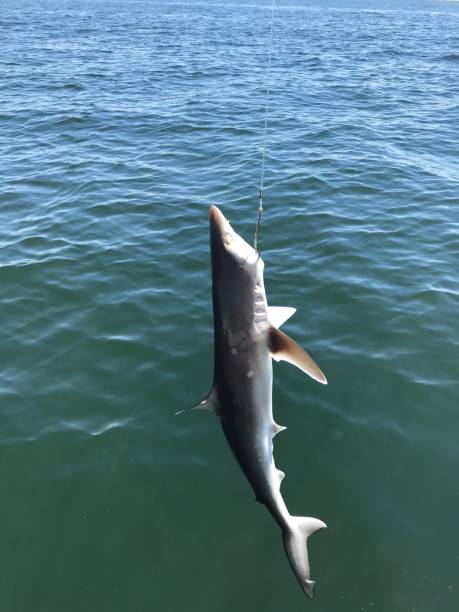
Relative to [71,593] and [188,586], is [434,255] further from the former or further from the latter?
[71,593]

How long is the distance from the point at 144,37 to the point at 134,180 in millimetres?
37384

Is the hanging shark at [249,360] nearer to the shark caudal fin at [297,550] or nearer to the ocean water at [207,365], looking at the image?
the shark caudal fin at [297,550]

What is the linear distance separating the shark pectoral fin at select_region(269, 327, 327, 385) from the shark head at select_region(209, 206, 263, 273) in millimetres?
720

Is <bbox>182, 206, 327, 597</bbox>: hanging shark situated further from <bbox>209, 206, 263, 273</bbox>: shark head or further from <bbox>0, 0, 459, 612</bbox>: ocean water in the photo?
<bbox>0, 0, 459, 612</bbox>: ocean water

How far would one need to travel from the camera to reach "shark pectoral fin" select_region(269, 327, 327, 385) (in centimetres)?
498

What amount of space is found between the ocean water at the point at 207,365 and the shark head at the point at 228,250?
3741 millimetres

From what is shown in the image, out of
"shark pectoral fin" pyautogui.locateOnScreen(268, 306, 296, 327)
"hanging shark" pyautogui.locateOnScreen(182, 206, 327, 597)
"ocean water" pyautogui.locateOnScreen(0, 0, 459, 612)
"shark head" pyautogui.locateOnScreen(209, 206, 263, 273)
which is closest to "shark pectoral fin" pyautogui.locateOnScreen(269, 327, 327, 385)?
"hanging shark" pyautogui.locateOnScreen(182, 206, 327, 597)

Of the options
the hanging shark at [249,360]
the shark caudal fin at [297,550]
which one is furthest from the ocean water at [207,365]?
the hanging shark at [249,360]

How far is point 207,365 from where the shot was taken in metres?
9.27

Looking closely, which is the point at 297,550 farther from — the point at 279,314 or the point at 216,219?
the point at 216,219

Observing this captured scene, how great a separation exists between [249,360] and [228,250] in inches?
45.5

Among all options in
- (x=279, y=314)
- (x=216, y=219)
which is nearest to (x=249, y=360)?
(x=279, y=314)

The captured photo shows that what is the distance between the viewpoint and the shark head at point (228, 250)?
495 centimetres

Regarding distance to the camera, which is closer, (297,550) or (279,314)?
(279,314)
